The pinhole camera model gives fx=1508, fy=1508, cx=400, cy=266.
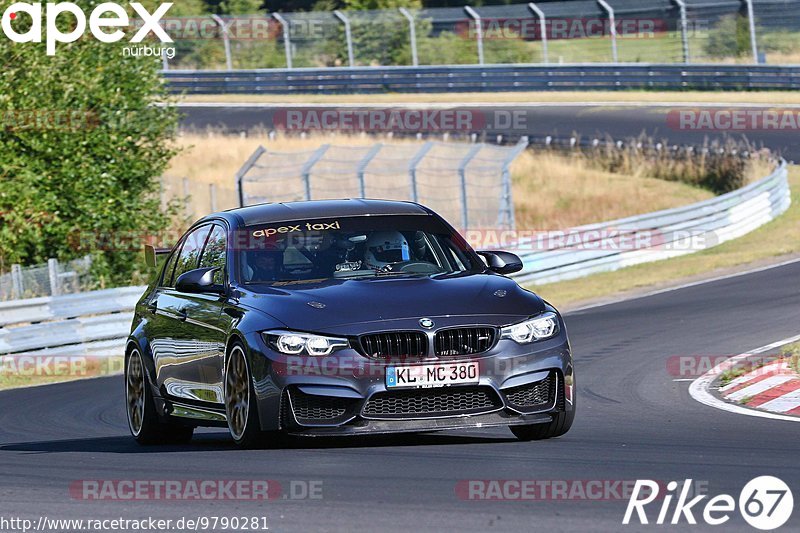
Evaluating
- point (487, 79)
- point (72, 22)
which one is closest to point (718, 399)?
point (72, 22)

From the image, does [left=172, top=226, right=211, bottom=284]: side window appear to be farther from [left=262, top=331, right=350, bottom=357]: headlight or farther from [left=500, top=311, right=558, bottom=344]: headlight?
[left=500, top=311, right=558, bottom=344]: headlight

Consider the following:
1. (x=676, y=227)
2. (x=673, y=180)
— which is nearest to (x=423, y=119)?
(x=673, y=180)

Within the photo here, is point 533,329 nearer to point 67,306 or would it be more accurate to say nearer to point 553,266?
point 67,306

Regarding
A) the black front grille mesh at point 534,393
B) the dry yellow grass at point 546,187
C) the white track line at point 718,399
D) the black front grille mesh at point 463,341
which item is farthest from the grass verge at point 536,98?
the black front grille mesh at point 463,341

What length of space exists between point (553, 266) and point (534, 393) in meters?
15.9

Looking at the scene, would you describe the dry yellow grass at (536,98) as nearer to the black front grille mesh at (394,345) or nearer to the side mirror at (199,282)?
the side mirror at (199,282)

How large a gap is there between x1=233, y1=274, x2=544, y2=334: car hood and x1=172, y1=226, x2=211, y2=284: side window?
129 centimetres

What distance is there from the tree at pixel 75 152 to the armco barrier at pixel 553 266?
2884 mm

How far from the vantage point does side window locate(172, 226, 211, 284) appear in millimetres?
10336

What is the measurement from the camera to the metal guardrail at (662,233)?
24500 mm

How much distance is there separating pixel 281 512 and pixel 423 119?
38882 mm

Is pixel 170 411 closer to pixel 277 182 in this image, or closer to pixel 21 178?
pixel 21 178

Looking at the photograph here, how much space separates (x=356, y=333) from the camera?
8297mm

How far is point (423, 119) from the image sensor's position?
4516 cm
